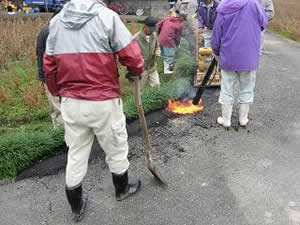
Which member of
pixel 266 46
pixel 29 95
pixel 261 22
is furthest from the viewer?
pixel 266 46

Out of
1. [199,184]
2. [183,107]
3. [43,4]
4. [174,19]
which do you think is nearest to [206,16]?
[174,19]

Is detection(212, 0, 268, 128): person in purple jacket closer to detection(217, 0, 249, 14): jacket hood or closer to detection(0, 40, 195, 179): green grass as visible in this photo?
detection(217, 0, 249, 14): jacket hood

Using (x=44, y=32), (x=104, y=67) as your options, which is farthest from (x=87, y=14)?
(x=44, y=32)

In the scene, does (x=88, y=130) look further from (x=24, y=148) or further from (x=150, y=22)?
(x=150, y=22)

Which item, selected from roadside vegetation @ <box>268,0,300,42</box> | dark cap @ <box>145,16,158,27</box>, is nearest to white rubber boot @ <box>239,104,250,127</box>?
dark cap @ <box>145,16,158,27</box>

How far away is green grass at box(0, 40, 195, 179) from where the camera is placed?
3934 mm

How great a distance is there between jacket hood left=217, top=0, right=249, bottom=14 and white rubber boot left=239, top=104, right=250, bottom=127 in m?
1.32

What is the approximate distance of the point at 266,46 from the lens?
33.0 ft

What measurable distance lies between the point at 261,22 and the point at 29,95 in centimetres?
353

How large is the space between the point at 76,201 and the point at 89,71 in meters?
1.23

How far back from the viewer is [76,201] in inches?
124

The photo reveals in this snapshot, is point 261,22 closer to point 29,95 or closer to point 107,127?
point 107,127

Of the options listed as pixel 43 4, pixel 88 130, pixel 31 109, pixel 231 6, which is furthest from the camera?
pixel 43 4

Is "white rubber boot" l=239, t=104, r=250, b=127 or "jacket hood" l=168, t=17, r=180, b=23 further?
"jacket hood" l=168, t=17, r=180, b=23
